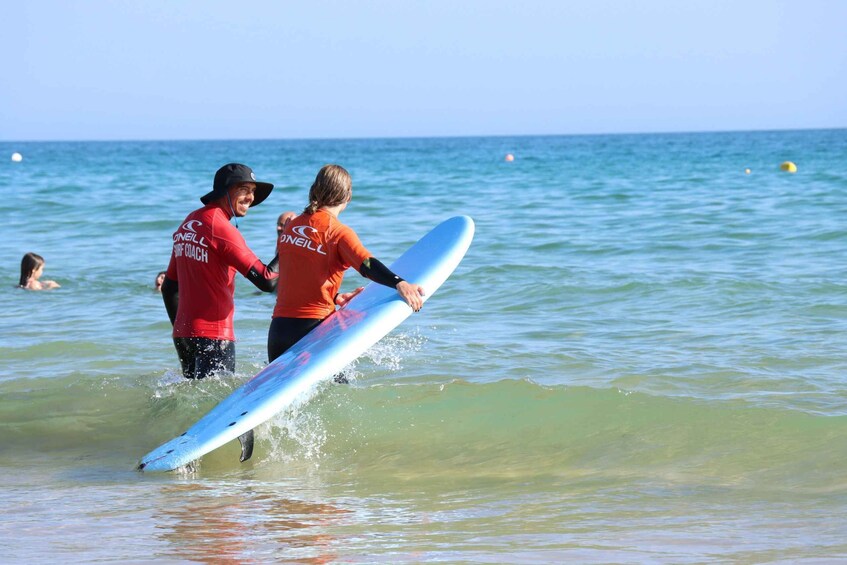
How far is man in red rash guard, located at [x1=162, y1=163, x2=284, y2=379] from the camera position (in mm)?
4996

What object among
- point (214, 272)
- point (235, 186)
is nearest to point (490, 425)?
point (214, 272)

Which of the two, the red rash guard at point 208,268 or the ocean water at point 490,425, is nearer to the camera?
the ocean water at point 490,425

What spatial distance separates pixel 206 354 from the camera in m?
5.10

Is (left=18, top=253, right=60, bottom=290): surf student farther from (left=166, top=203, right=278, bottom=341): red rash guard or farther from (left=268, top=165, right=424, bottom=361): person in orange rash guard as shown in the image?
(left=268, top=165, right=424, bottom=361): person in orange rash guard

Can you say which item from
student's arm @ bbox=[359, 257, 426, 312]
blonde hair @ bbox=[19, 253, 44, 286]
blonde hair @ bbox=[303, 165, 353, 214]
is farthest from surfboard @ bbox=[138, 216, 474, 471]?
blonde hair @ bbox=[19, 253, 44, 286]

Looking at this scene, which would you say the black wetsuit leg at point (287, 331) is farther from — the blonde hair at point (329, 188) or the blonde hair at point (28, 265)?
the blonde hair at point (28, 265)

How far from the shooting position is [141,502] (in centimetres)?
→ 451

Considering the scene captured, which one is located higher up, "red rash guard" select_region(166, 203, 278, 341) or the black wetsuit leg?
"red rash guard" select_region(166, 203, 278, 341)

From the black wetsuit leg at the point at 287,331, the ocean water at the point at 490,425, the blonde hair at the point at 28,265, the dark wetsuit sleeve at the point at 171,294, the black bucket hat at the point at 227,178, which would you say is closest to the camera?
the ocean water at the point at 490,425

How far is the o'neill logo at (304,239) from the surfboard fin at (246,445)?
3.47 feet

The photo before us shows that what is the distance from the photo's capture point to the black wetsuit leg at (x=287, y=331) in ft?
16.2

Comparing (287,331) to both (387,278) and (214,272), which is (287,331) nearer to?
(214,272)

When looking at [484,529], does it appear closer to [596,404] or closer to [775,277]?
[596,404]

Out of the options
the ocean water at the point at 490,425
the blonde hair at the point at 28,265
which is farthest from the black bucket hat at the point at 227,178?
the blonde hair at the point at 28,265
